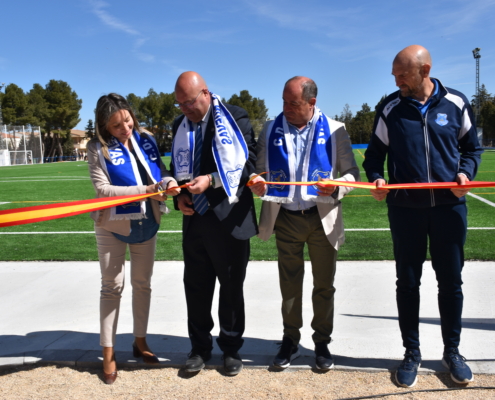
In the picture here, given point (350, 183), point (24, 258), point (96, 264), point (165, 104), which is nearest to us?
point (350, 183)

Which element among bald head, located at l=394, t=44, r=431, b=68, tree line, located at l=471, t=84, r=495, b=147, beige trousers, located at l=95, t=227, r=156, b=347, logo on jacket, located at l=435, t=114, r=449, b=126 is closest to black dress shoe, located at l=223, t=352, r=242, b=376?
beige trousers, located at l=95, t=227, r=156, b=347

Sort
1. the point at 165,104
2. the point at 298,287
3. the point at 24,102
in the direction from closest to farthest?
the point at 298,287, the point at 24,102, the point at 165,104

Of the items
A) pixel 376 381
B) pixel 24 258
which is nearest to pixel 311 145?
pixel 376 381

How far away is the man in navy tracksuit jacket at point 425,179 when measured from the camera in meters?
3.12

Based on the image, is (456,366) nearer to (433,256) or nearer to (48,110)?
(433,256)

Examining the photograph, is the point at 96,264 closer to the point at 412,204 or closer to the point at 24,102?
the point at 412,204

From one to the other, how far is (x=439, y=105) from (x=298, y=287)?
166cm

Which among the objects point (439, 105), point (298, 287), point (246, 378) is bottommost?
point (246, 378)

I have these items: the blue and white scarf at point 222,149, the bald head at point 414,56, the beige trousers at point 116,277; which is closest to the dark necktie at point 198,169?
the blue and white scarf at point 222,149

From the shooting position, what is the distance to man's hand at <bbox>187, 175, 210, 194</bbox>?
327 centimetres

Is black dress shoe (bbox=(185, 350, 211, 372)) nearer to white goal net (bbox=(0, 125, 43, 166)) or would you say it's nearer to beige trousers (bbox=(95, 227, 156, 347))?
beige trousers (bbox=(95, 227, 156, 347))

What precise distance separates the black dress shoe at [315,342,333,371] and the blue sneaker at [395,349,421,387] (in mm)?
480

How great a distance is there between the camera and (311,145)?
11.3 feet

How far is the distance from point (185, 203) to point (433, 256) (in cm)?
184
